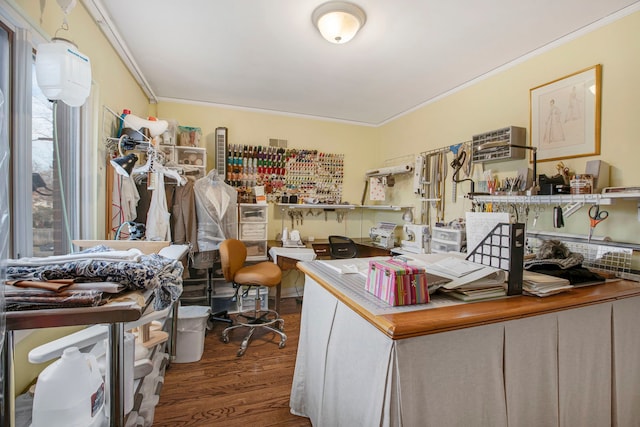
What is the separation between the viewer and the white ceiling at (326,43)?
1.80 m

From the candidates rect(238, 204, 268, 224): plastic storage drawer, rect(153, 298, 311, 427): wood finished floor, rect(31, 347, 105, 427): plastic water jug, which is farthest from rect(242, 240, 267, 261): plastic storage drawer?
rect(31, 347, 105, 427): plastic water jug

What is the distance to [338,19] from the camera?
1818mm

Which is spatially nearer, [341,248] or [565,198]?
[565,198]

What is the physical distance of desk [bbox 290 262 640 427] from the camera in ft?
2.94

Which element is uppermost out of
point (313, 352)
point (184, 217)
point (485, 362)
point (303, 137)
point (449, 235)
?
point (303, 137)

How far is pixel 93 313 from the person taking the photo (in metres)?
0.71

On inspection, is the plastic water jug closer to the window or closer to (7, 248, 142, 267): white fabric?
(7, 248, 142, 267): white fabric

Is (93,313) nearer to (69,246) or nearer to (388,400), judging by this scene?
(388,400)

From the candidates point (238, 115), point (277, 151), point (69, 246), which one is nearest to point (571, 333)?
point (69, 246)

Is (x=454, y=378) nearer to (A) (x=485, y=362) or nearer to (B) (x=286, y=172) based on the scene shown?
(A) (x=485, y=362)

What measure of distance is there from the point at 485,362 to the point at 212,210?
2741 mm

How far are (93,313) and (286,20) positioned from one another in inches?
79.7

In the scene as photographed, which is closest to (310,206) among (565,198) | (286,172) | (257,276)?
(286,172)

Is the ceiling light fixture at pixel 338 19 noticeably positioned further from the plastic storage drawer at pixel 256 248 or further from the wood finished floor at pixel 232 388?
the wood finished floor at pixel 232 388
